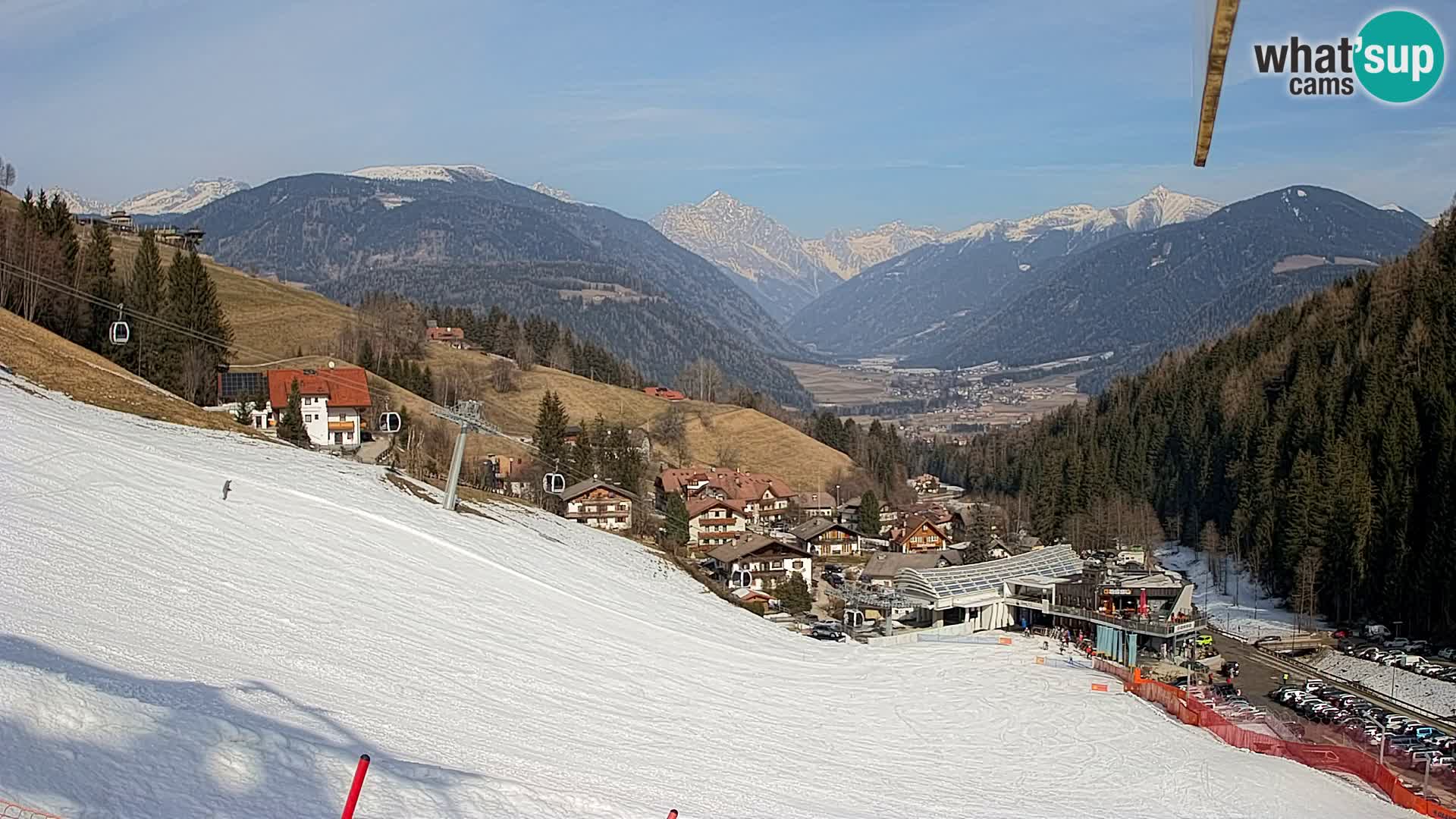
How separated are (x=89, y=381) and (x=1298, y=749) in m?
34.3

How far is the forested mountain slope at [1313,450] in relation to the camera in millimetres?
54594

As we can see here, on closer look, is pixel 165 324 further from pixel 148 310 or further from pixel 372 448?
pixel 372 448

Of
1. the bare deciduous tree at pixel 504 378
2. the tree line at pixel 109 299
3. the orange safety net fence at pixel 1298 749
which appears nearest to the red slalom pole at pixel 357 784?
the orange safety net fence at pixel 1298 749

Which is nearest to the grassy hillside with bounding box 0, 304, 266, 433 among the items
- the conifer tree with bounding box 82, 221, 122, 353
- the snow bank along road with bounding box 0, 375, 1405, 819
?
the snow bank along road with bounding box 0, 375, 1405, 819

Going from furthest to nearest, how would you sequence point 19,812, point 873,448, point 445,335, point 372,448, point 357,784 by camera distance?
point 445,335 → point 873,448 → point 372,448 → point 357,784 → point 19,812

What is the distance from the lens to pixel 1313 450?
233 ft

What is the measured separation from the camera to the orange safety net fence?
2277 cm

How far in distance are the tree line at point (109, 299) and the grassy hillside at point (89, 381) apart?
12395 mm

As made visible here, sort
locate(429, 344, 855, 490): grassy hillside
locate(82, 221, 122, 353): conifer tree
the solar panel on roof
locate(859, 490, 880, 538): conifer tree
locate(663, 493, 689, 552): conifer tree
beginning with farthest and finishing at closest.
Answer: locate(429, 344, 855, 490): grassy hillside < locate(859, 490, 880, 538): conifer tree < locate(663, 493, 689, 552): conifer tree < the solar panel on roof < locate(82, 221, 122, 353): conifer tree

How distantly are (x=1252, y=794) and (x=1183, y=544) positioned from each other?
71.0m

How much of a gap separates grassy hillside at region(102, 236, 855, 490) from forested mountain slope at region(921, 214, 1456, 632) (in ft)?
72.9

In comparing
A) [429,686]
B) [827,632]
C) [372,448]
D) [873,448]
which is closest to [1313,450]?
[827,632]

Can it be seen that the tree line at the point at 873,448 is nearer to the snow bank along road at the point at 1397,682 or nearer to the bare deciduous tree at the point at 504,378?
the bare deciduous tree at the point at 504,378

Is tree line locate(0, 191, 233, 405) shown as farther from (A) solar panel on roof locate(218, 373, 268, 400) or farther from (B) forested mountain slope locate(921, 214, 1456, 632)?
(B) forested mountain slope locate(921, 214, 1456, 632)
